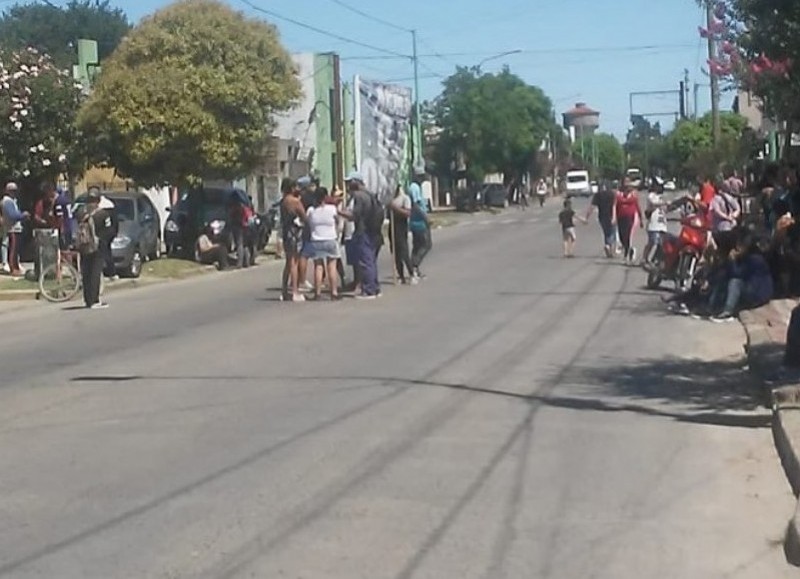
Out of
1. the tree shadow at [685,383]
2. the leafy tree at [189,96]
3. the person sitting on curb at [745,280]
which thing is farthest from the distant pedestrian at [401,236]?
the tree shadow at [685,383]

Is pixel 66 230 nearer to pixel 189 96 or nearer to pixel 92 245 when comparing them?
pixel 189 96

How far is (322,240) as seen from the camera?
2405 cm

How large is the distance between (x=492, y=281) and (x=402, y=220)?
207 centimetres

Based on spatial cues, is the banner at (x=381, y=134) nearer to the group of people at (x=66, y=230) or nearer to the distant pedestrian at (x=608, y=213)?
the distant pedestrian at (x=608, y=213)

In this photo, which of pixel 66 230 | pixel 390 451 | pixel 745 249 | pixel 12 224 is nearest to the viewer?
pixel 390 451

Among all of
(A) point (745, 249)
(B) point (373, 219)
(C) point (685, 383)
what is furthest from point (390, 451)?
(B) point (373, 219)

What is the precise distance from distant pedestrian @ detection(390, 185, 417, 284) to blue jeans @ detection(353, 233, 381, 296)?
2.15 m

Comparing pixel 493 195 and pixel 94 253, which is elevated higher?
pixel 94 253

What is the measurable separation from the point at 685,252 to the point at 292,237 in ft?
19.3

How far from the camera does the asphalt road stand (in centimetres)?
814

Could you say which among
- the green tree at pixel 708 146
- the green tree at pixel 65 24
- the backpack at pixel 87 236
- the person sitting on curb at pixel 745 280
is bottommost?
the person sitting on curb at pixel 745 280

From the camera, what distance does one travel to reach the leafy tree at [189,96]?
34.9 m

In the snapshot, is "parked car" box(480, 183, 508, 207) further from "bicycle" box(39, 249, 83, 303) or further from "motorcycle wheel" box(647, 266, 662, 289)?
"motorcycle wheel" box(647, 266, 662, 289)

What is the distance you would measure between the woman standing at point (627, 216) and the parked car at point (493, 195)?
61085 millimetres
